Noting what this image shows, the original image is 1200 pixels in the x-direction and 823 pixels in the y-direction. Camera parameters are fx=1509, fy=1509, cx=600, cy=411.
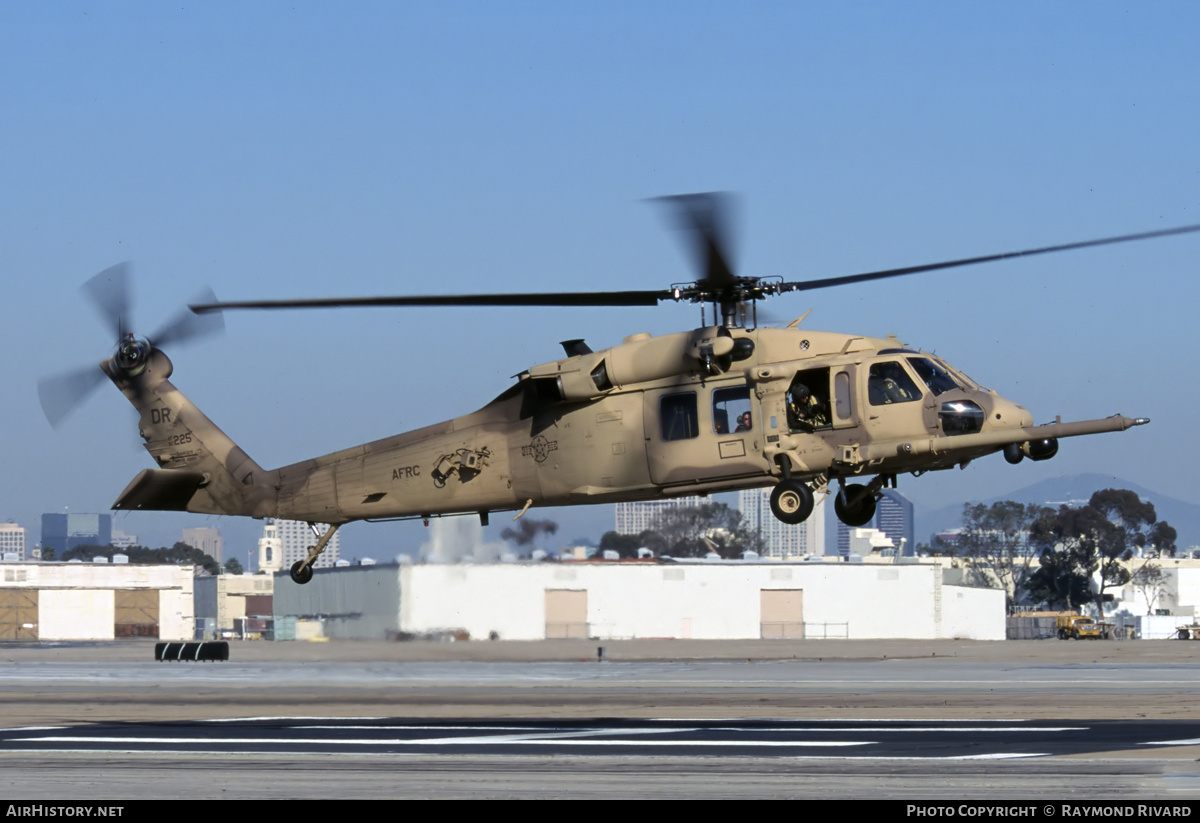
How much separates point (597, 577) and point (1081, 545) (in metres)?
95.8

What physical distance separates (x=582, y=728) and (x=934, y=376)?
27.8 feet

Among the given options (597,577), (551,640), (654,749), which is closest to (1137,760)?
(654,749)

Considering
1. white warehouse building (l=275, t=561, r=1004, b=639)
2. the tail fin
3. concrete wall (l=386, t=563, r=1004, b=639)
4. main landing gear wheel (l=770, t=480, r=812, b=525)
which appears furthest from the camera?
concrete wall (l=386, t=563, r=1004, b=639)

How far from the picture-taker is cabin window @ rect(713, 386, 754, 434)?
24.8 metres

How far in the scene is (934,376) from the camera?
2423 centimetres

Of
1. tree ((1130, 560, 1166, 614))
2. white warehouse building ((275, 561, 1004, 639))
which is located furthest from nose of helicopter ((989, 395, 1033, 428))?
tree ((1130, 560, 1166, 614))

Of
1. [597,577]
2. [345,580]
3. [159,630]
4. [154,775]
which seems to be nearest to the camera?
[154,775]

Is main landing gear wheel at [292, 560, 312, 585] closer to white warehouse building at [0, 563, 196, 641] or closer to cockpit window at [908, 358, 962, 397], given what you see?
cockpit window at [908, 358, 962, 397]

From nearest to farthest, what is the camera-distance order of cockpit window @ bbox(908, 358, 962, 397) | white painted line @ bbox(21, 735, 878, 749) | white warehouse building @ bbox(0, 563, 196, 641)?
white painted line @ bbox(21, 735, 878, 749) < cockpit window @ bbox(908, 358, 962, 397) < white warehouse building @ bbox(0, 563, 196, 641)

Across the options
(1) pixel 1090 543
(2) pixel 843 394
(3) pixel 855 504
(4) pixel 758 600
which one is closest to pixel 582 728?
(3) pixel 855 504

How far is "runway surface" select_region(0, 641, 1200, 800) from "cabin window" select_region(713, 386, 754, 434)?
16.3 ft

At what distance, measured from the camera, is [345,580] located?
47281mm

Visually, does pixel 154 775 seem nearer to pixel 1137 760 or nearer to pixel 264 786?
pixel 264 786

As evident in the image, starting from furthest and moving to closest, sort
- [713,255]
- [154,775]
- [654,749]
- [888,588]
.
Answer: [888,588] → [713,255] → [654,749] → [154,775]
